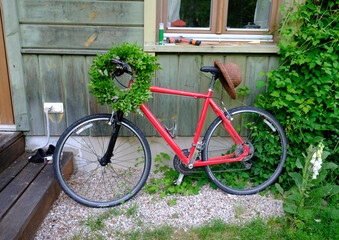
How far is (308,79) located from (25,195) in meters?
2.64

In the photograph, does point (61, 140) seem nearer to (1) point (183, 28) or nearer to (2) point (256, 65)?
(1) point (183, 28)

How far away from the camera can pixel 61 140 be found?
2.43m

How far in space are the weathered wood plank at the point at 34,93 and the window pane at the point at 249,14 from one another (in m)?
1.96

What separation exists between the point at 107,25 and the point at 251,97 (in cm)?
160

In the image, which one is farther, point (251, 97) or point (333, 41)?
point (251, 97)

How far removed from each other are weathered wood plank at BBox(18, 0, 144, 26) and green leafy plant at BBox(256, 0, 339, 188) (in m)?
1.38

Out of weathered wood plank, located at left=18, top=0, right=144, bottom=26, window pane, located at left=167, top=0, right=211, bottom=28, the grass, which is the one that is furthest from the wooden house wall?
the grass

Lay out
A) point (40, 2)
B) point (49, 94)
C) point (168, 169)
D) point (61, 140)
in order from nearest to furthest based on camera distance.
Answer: point (61, 140), point (40, 2), point (49, 94), point (168, 169)

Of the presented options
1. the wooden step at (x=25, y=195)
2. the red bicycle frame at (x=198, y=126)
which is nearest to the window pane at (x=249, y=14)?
the red bicycle frame at (x=198, y=126)

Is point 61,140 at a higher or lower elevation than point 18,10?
lower

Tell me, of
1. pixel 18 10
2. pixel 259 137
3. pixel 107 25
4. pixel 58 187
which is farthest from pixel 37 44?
pixel 259 137

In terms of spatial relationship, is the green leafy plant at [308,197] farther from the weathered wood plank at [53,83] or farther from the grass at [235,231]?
the weathered wood plank at [53,83]

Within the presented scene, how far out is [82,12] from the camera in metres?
2.66

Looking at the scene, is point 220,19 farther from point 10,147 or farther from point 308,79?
point 10,147
